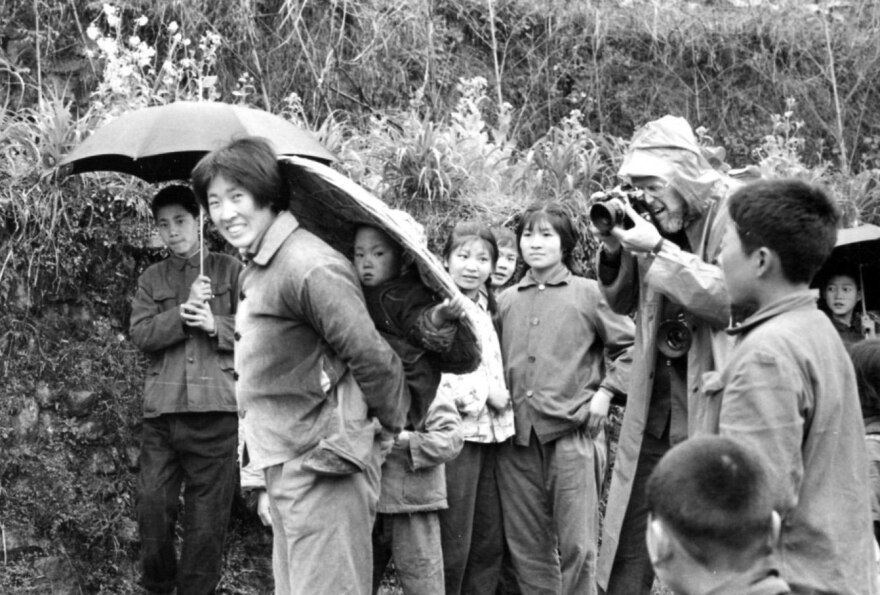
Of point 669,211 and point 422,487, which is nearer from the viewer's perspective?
point 669,211

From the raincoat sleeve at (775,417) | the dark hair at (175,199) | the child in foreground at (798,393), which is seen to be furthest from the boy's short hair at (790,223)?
the dark hair at (175,199)

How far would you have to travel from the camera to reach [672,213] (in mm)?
5000

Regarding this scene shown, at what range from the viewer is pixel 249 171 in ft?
14.2

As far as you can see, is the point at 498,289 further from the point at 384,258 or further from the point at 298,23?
the point at 298,23

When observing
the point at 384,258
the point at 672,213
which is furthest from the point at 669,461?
the point at 672,213

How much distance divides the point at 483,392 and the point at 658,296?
1.34 meters

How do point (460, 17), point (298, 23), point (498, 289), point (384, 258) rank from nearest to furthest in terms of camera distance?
1. point (384, 258)
2. point (498, 289)
3. point (298, 23)
4. point (460, 17)

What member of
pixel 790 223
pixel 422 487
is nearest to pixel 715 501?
pixel 790 223

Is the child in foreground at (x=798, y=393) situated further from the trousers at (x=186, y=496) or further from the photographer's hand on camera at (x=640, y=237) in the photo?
the trousers at (x=186, y=496)

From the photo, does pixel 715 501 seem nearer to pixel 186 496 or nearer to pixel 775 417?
pixel 775 417

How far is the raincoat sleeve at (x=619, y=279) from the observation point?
512 cm

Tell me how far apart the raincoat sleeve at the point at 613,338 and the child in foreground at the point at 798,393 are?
2621 millimetres

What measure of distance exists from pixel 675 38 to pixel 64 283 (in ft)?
22.0

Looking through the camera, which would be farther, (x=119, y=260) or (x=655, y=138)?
(x=119, y=260)
